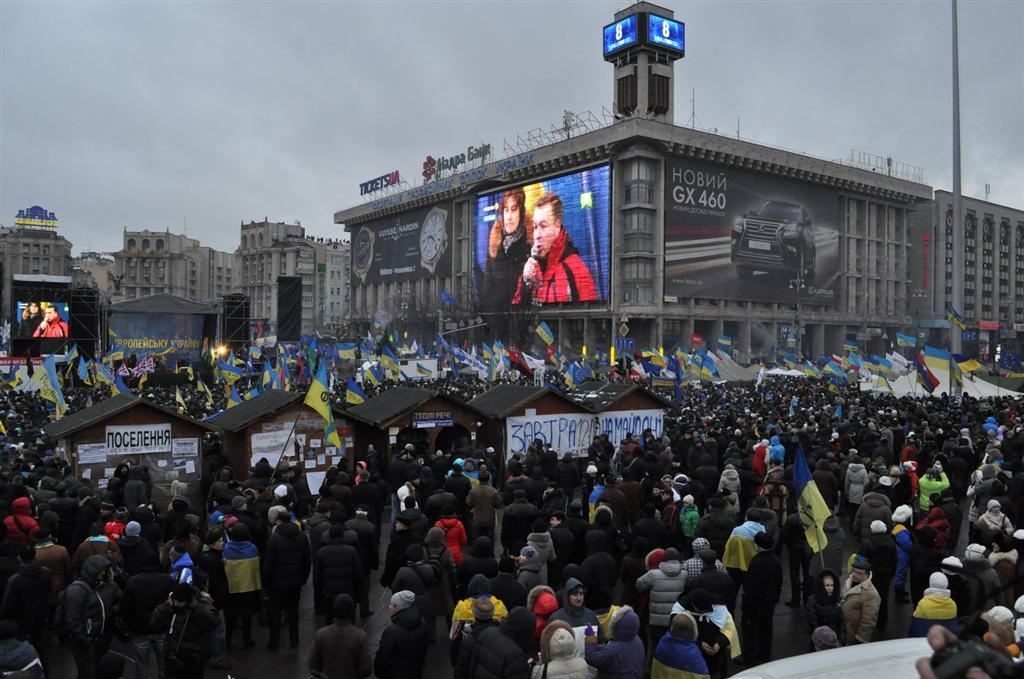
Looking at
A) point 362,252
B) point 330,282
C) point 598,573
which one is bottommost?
point 598,573

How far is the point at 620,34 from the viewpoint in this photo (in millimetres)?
76875

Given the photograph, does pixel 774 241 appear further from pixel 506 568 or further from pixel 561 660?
pixel 561 660

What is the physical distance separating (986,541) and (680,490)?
3682 mm

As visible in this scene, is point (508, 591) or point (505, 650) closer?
point (505, 650)

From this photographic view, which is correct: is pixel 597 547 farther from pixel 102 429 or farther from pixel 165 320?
pixel 165 320

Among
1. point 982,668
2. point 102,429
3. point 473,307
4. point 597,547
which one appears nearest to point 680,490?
point 597,547

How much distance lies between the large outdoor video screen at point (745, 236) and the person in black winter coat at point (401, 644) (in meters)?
65.6

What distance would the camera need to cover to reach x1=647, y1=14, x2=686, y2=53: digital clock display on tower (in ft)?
247

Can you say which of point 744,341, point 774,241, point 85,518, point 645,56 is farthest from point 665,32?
point 85,518

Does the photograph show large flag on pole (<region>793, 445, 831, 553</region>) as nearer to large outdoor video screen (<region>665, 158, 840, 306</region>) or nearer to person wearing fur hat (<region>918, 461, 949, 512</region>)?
person wearing fur hat (<region>918, 461, 949, 512</region>)

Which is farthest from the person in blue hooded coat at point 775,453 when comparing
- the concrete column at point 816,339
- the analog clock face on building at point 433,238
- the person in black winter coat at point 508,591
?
the analog clock face on building at point 433,238

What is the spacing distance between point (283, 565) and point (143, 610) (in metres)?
1.63

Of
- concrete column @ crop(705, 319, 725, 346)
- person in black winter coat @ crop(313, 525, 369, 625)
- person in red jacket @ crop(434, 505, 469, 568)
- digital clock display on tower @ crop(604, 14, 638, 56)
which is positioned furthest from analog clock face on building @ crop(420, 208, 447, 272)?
person in black winter coat @ crop(313, 525, 369, 625)

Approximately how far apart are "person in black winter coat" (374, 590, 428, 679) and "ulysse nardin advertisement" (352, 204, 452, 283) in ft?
285
